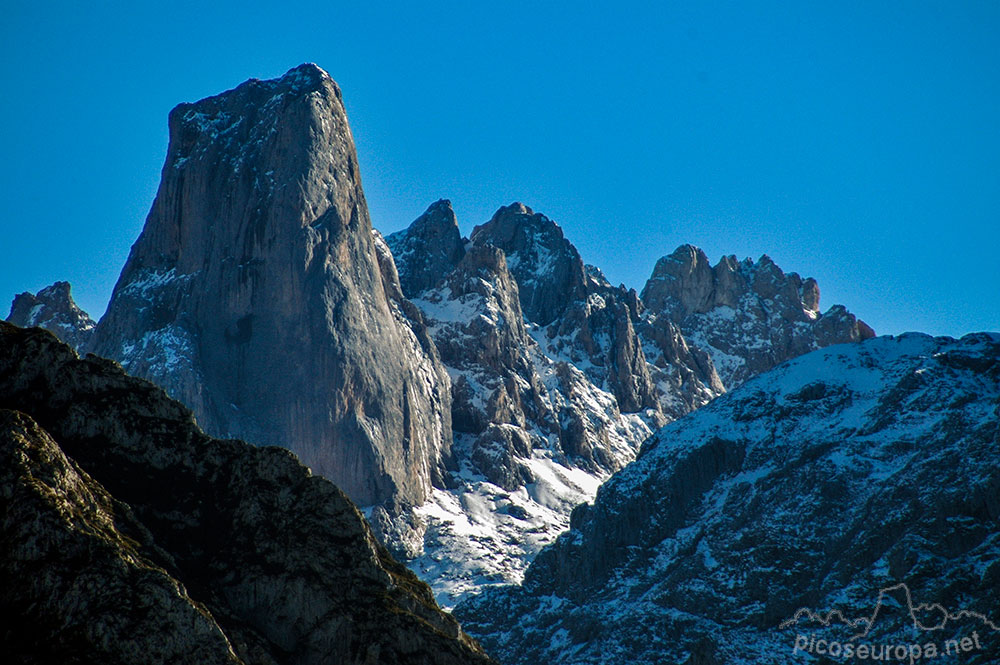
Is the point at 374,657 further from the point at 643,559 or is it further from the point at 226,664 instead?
the point at 643,559

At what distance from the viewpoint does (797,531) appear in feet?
474

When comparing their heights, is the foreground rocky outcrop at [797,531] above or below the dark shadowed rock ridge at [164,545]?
above

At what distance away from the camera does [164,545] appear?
51.7 metres

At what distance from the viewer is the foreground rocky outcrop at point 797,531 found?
130250 mm

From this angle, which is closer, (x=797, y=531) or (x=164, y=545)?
(x=164, y=545)

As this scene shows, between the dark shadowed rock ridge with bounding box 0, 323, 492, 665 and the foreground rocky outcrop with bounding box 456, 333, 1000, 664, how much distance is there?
8341 centimetres

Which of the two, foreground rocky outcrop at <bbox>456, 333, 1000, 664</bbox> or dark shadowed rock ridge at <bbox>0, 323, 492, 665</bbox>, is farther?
foreground rocky outcrop at <bbox>456, 333, 1000, 664</bbox>

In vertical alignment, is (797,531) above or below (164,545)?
above

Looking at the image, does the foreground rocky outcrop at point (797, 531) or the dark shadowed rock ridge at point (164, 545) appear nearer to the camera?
the dark shadowed rock ridge at point (164, 545)

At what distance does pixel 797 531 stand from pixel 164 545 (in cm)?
10779

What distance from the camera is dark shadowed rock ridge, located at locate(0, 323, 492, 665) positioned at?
43250mm

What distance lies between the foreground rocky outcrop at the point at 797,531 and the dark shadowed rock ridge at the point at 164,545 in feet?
274

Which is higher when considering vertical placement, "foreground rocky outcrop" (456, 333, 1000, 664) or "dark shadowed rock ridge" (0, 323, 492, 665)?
"foreground rocky outcrop" (456, 333, 1000, 664)

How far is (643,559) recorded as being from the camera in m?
157
